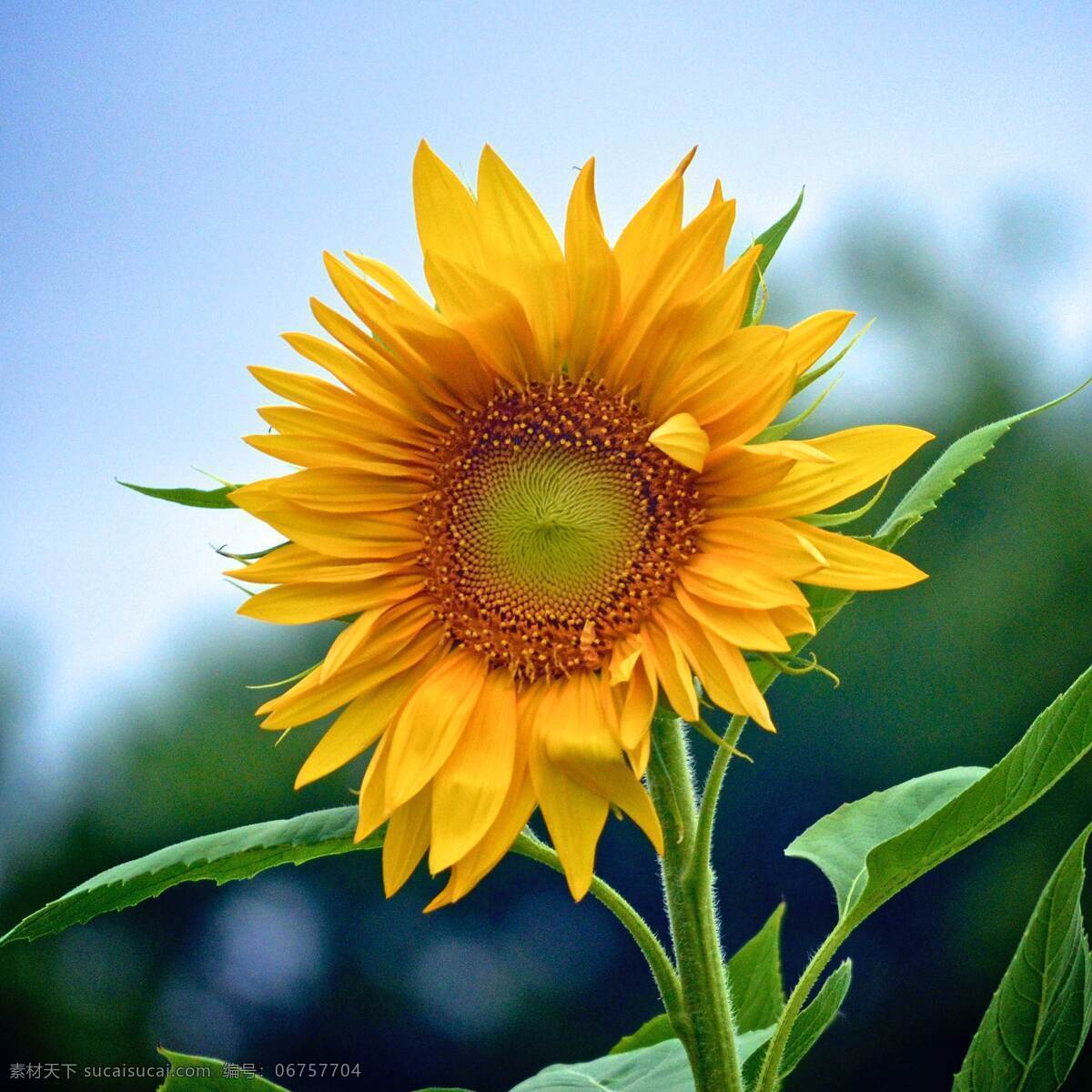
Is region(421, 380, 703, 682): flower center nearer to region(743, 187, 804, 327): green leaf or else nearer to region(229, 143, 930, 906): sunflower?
region(229, 143, 930, 906): sunflower

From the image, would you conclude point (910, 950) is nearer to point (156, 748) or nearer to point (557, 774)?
point (156, 748)

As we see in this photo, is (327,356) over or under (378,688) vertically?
over

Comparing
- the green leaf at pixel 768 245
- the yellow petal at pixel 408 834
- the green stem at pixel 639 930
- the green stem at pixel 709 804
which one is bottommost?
the green stem at pixel 639 930

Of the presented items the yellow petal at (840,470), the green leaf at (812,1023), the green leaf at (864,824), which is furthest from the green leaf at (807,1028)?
the yellow petal at (840,470)

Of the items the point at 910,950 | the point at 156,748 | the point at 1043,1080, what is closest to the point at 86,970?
the point at 156,748

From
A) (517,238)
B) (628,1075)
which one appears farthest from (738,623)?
(628,1075)

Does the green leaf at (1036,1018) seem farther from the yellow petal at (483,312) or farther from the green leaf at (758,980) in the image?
the yellow petal at (483,312)
